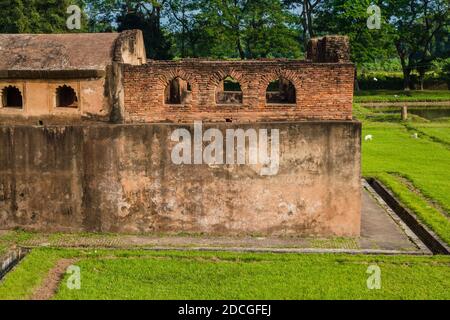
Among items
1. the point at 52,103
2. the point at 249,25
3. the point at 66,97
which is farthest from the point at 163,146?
the point at 249,25

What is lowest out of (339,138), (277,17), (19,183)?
(19,183)

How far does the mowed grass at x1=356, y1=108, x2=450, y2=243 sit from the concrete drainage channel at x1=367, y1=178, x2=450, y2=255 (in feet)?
0.48

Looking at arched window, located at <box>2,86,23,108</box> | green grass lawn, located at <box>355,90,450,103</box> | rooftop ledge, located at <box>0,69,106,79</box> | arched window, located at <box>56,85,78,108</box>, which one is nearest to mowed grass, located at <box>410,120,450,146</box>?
green grass lawn, located at <box>355,90,450,103</box>

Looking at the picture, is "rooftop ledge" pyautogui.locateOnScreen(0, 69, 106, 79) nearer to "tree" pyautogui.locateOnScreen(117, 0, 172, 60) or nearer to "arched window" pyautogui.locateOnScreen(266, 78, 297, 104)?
"arched window" pyautogui.locateOnScreen(266, 78, 297, 104)

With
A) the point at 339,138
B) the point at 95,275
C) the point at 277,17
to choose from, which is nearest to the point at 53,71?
the point at 95,275

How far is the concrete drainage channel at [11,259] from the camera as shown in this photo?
935cm

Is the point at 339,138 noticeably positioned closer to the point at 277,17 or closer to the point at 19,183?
the point at 19,183

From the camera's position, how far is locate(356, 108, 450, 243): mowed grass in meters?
12.8

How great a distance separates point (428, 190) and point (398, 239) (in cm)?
387

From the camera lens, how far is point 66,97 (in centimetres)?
1166

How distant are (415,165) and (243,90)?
356 inches

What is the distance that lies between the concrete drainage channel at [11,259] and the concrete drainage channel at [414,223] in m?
7.01

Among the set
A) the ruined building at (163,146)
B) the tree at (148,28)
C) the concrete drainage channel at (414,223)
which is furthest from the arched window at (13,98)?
the tree at (148,28)

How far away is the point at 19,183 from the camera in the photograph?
36.6 feet
